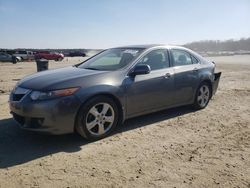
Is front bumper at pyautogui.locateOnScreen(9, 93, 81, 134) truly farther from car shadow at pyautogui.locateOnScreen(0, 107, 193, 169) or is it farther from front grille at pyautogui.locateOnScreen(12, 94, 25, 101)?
car shadow at pyautogui.locateOnScreen(0, 107, 193, 169)

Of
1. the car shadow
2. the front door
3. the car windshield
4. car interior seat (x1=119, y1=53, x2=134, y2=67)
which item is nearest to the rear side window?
the front door

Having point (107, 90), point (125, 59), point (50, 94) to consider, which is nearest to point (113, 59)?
point (125, 59)

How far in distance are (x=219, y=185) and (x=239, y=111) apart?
386cm

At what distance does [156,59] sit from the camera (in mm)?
5719

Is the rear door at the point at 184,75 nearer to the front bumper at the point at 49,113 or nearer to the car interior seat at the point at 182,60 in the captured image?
the car interior seat at the point at 182,60

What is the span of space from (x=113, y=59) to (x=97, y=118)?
5.15ft

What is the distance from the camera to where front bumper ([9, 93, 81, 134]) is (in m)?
4.17

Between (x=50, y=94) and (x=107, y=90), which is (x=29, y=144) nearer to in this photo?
(x=50, y=94)

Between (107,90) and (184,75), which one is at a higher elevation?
(184,75)

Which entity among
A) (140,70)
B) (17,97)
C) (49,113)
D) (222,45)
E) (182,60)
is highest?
(222,45)

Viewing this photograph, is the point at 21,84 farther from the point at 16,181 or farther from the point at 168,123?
the point at 168,123

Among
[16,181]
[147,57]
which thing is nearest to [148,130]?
[147,57]

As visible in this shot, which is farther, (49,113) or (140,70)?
(140,70)

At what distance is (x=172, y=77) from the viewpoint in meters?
5.80
